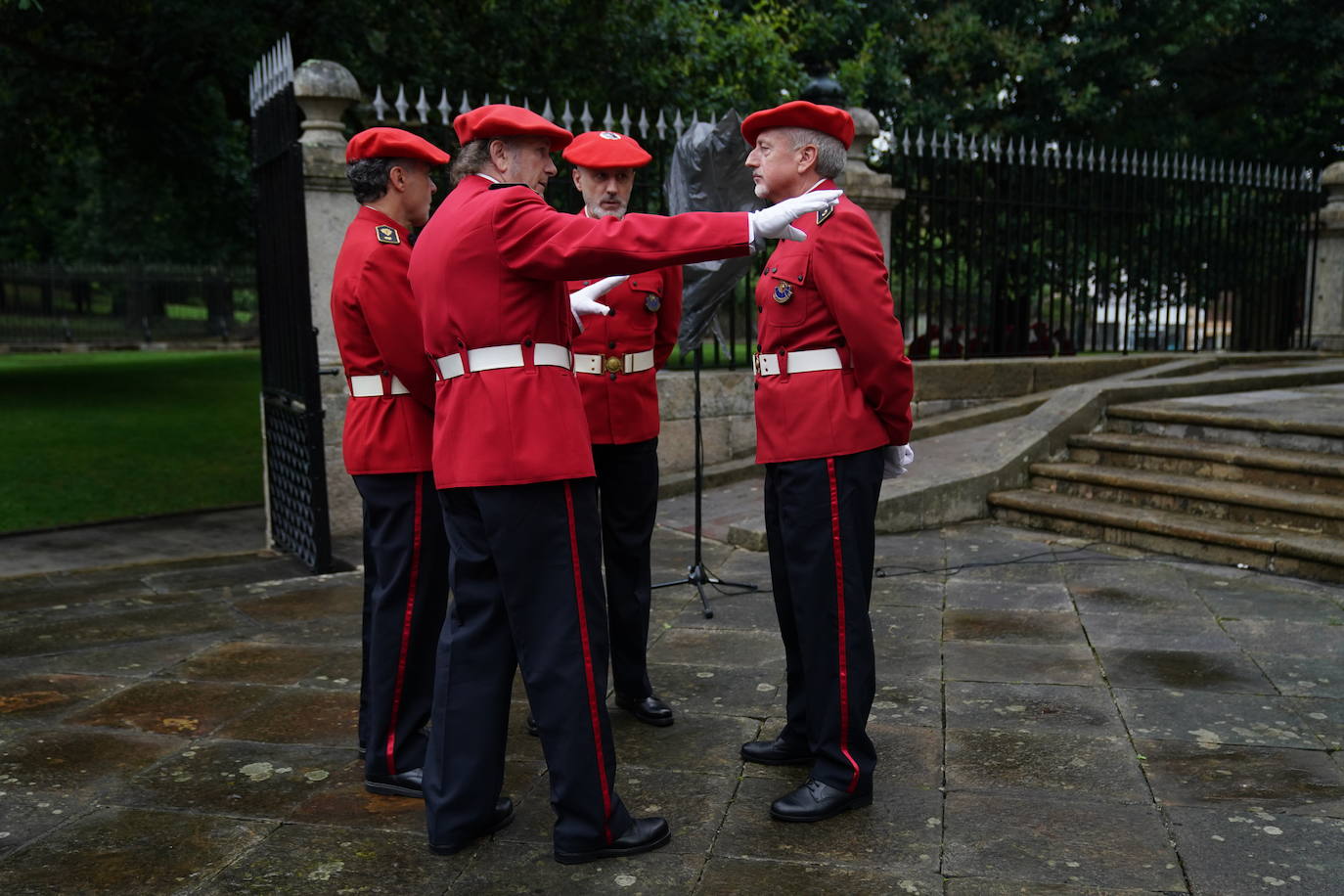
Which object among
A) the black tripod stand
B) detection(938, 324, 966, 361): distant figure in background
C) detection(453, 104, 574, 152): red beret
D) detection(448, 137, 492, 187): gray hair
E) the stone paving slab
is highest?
detection(453, 104, 574, 152): red beret

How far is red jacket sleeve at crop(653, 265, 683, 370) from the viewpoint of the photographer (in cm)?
442

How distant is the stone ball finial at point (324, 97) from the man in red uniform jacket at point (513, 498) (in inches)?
177

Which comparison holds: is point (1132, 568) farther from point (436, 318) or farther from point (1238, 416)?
point (436, 318)

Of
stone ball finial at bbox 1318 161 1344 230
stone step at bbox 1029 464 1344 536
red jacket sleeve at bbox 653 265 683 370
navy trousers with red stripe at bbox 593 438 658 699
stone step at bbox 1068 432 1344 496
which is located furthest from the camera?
stone ball finial at bbox 1318 161 1344 230

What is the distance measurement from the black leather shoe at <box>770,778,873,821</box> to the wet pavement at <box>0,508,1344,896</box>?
0.16 ft

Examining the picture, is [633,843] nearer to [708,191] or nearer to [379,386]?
[379,386]

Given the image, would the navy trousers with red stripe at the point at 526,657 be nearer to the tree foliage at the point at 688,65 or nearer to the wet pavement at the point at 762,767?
the wet pavement at the point at 762,767

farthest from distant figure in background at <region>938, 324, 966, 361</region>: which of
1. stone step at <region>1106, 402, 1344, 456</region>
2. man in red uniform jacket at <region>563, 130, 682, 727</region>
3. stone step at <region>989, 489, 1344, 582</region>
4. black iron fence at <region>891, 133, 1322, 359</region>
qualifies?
man in red uniform jacket at <region>563, 130, 682, 727</region>

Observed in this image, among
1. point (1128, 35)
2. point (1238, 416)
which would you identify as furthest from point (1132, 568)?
point (1128, 35)

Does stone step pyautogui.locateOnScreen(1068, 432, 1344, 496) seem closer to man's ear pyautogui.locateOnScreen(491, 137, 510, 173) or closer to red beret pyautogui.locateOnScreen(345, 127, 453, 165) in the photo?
red beret pyautogui.locateOnScreen(345, 127, 453, 165)

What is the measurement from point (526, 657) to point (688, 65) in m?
13.0

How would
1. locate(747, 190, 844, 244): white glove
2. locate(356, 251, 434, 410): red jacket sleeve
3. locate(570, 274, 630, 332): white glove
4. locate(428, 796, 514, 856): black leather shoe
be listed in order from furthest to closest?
locate(570, 274, 630, 332): white glove → locate(356, 251, 434, 410): red jacket sleeve → locate(428, 796, 514, 856): black leather shoe → locate(747, 190, 844, 244): white glove

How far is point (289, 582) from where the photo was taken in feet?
20.6

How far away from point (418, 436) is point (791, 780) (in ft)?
4.96
